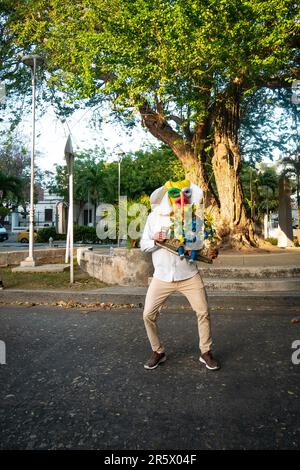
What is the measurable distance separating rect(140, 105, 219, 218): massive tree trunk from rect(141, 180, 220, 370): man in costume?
11928 mm

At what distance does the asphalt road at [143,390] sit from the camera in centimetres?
245

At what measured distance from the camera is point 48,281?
29.9ft

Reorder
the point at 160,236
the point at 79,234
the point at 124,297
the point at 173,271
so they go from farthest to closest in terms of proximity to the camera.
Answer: the point at 79,234 < the point at 124,297 < the point at 173,271 < the point at 160,236

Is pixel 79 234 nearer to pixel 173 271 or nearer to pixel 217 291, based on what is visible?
pixel 217 291

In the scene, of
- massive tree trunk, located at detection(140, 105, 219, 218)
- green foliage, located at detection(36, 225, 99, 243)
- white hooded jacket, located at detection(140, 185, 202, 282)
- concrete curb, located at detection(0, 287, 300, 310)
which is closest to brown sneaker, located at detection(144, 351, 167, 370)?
white hooded jacket, located at detection(140, 185, 202, 282)

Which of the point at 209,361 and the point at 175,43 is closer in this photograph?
the point at 209,361

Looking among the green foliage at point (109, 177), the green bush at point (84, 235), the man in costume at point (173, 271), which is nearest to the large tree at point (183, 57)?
the man in costume at point (173, 271)

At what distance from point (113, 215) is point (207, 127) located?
8.45 metres

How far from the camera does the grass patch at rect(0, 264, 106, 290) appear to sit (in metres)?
8.59

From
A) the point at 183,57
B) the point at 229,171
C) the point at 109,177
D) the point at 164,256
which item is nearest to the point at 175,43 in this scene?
the point at 183,57

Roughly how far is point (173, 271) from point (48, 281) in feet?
19.5
